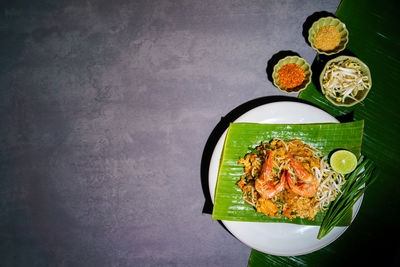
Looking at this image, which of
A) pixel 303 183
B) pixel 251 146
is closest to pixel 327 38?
pixel 251 146

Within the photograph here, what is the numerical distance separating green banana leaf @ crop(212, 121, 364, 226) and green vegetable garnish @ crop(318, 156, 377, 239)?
0.07 metres

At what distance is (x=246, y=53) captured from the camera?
295 centimetres

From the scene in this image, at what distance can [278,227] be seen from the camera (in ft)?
8.12

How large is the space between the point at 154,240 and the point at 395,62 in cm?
338

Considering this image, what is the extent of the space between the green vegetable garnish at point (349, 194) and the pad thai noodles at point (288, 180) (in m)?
0.07

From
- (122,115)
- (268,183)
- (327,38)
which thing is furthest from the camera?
(122,115)

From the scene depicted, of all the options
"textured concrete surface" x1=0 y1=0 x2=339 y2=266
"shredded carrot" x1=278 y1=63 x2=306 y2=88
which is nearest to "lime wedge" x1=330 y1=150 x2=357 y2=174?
"shredded carrot" x1=278 y1=63 x2=306 y2=88

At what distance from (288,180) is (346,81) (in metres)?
1.17

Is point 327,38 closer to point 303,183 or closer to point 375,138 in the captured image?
point 375,138

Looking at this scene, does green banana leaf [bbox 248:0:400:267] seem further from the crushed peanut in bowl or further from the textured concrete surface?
the textured concrete surface

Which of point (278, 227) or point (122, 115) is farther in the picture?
point (122, 115)

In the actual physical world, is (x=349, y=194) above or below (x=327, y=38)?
below

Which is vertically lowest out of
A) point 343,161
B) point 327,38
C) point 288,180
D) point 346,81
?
point 288,180

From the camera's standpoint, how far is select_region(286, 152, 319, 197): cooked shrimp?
90.7 inches
